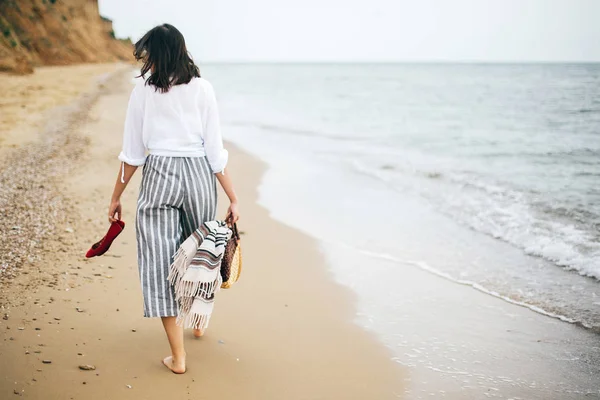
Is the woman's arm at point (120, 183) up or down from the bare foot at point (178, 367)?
up

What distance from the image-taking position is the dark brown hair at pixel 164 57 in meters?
2.32

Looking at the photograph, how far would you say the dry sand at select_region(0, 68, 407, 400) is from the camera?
8.48 feet

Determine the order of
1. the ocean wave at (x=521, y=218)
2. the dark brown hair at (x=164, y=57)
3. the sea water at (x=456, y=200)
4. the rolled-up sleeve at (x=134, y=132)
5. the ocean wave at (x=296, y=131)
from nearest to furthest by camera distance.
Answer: the dark brown hair at (x=164, y=57)
the rolled-up sleeve at (x=134, y=132)
the sea water at (x=456, y=200)
the ocean wave at (x=521, y=218)
the ocean wave at (x=296, y=131)

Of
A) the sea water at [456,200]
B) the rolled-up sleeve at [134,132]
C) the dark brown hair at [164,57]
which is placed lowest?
the sea water at [456,200]

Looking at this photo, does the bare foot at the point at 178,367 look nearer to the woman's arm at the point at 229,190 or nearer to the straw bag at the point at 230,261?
the straw bag at the point at 230,261

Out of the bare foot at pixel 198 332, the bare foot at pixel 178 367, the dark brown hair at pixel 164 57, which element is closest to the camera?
the dark brown hair at pixel 164 57

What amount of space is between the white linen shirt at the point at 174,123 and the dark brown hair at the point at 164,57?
4 cm

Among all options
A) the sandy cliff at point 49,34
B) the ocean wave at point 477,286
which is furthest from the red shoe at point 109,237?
the sandy cliff at point 49,34

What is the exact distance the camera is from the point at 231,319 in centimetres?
341

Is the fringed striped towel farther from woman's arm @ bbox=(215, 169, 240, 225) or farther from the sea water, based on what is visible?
the sea water

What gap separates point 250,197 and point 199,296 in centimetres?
431

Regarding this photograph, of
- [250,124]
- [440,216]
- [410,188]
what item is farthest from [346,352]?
[250,124]

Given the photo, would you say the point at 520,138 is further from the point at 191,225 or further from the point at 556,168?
the point at 191,225

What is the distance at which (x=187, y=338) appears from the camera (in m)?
3.10
